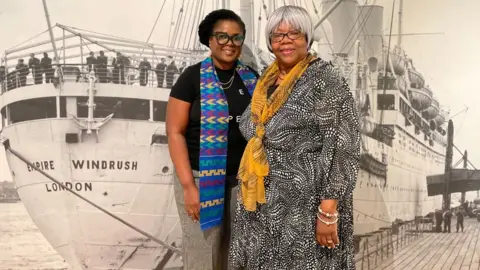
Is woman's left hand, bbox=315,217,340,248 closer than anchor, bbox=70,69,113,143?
Yes

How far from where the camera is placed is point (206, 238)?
165 centimetres

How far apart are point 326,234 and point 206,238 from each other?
483mm

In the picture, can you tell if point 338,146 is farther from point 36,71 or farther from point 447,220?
point 36,71

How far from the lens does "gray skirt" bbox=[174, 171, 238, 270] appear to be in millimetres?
1652

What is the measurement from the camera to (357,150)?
4.45 feet

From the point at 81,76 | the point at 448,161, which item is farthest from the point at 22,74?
the point at 448,161

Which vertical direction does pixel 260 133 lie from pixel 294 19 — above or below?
below

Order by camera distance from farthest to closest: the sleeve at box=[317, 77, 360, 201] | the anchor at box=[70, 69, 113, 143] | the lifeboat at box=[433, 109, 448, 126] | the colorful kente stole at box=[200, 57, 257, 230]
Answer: the lifeboat at box=[433, 109, 448, 126] < the anchor at box=[70, 69, 113, 143] < the colorful kente stole at box=[200, 57, 257, 230] < the sleeve at box=[317, 77, 360, 201]

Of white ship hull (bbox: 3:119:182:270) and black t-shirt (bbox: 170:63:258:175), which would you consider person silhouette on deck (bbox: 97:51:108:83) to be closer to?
white ship hull (bbox: 3:119:182:270)

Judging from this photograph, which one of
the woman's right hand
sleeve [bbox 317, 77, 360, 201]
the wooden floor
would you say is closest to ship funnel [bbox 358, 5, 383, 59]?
the wooden floor

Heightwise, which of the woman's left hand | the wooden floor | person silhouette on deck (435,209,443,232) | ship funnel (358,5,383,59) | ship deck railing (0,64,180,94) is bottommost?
the wooden floor

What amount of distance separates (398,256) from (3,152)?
213cm

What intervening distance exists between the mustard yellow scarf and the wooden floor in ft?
4.33

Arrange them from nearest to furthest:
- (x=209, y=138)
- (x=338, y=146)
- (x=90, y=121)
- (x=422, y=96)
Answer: (x=338, y=146)
(x=209, y=138)
(x=90, y=121)
(x=422, y=96)
